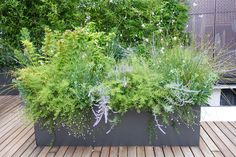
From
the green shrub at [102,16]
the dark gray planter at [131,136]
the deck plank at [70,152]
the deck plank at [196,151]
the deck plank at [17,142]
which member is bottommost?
the deck plank at [196,151]

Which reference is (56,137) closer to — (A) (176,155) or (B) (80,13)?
(A) (176,155)

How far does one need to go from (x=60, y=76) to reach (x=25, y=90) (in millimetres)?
330

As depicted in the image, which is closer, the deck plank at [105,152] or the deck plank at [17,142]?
the deck plank at [105,152]

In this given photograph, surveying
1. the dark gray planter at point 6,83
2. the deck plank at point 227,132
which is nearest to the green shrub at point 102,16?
the dark gray planter at point 6,83

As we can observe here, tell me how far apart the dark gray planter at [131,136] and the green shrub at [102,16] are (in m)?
1.75

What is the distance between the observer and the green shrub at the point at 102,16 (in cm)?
417

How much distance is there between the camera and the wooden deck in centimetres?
251

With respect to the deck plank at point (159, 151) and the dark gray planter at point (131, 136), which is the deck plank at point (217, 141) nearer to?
the dark gray planter at point (131, 136)

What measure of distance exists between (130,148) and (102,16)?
2.22 metres

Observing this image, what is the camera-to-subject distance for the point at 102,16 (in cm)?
426

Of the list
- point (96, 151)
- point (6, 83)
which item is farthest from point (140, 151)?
point (6, 83)

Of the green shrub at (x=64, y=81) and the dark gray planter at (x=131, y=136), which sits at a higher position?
the green shrub at (x=64, y=81)

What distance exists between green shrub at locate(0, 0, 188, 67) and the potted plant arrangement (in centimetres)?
152

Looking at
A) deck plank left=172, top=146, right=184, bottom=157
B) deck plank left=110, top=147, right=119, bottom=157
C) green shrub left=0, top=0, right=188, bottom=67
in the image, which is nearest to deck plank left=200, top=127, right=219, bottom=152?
deck plank left=172, top=146, right=184, bottom=157
